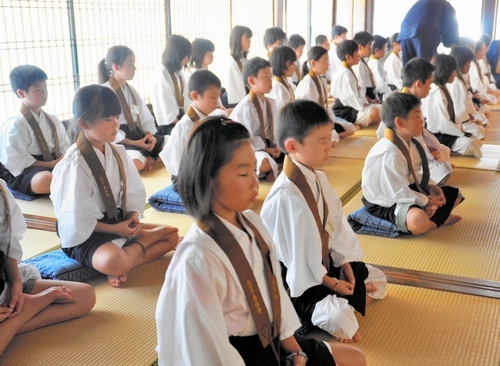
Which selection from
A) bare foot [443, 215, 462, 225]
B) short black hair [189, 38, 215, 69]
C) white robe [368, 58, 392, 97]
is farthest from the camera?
white robe [368, 58, 392, 97]

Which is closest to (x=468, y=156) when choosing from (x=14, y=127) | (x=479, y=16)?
(x=14, y=127)

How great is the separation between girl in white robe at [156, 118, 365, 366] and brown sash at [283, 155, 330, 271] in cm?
66

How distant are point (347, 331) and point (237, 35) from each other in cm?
563

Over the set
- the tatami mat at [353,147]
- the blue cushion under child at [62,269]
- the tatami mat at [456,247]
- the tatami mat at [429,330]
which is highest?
the blue cushion under child at [62,269]

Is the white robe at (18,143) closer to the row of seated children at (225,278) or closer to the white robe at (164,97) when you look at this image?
the white robe at (164,97)

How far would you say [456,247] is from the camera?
3.35 meters

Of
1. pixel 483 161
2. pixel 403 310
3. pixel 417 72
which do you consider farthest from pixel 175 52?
pixel 403 310

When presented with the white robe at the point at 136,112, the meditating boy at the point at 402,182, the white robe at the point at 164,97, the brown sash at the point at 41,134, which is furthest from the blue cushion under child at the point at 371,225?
the white robe at the point at 164,97

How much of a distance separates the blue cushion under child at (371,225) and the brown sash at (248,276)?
6.32ft

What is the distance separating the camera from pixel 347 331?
235 cm

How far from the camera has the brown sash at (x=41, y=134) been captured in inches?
168

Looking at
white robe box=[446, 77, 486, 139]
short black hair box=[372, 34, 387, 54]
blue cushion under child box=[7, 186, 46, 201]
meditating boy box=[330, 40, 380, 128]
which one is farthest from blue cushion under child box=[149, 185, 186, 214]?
short black hair box=[372, 34, 387, 54]

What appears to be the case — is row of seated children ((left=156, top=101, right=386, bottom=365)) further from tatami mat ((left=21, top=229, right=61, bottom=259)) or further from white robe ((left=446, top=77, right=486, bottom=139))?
white robe ((left=446, top=77, right=486, bottom=139))

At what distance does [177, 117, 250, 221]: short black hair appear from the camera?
1.67 m
